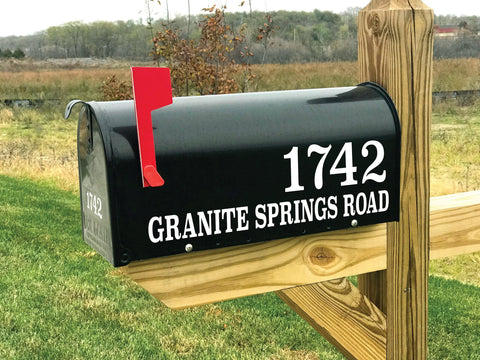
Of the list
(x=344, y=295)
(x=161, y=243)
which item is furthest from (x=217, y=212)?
(x=344, y=295)

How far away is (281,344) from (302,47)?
650 inches

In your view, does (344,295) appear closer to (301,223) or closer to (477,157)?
(301,223)

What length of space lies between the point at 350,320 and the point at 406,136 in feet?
1.38

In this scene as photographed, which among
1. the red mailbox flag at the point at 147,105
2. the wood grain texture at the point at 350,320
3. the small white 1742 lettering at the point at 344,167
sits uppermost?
the red mailbox flag at the point at 147,105

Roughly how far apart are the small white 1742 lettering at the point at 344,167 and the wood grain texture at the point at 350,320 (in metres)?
0.28

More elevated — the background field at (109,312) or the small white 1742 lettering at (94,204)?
the small white 1742 lettering at (94,204)

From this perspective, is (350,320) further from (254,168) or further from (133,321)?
(133,321)

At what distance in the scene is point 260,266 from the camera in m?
1.16

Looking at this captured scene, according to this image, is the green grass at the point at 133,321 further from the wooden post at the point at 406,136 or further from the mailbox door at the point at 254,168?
the mailbox door at the point at 254,168

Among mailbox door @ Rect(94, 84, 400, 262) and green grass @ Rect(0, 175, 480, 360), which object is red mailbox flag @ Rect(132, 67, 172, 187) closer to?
mailbox door @ Rect(94, 84, 400, 262)

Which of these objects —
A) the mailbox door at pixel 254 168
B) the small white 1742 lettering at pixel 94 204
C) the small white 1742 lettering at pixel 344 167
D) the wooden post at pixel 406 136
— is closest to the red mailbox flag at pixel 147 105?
the mailbox door at pixel 254 168

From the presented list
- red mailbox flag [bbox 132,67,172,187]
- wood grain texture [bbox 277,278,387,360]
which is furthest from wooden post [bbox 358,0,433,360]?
red mailbox flag [bbox 132,67,172,187]

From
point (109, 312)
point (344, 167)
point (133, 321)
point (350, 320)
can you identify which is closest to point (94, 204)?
point (344, 167)

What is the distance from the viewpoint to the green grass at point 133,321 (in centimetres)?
315
